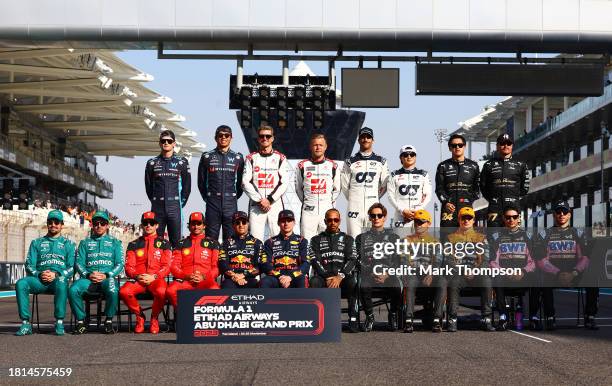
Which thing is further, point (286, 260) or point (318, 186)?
point (318, 186)

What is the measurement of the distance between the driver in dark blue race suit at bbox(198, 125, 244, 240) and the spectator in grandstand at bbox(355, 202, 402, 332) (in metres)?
2.17

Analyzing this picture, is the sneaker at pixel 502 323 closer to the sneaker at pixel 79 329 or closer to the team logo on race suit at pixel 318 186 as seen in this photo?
the team logo on race suit at pixel 318 186

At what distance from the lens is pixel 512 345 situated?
10398mm

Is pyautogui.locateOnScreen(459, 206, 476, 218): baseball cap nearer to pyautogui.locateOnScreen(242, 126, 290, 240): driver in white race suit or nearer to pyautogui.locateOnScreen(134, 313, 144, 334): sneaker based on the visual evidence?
pyautogui.locateOnScreen(242, 126, 290, 240): driver in white race suit

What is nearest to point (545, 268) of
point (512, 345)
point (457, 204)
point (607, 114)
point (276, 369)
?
point (457, 204)

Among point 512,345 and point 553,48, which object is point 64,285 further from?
point 553,48

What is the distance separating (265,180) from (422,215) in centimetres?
246

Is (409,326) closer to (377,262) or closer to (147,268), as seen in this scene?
(377,262)

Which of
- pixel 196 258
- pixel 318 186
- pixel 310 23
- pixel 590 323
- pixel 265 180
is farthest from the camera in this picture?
pixel 310 23

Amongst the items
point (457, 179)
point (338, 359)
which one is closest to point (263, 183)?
point (457, 179)

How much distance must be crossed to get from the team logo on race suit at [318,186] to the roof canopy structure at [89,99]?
96.0ft

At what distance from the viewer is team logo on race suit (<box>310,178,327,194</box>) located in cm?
1374

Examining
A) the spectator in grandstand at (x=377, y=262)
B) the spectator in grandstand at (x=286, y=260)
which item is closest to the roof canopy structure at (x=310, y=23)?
the spectator in grandstand at (x=377, y=262)

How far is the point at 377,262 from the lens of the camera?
12.6 m
